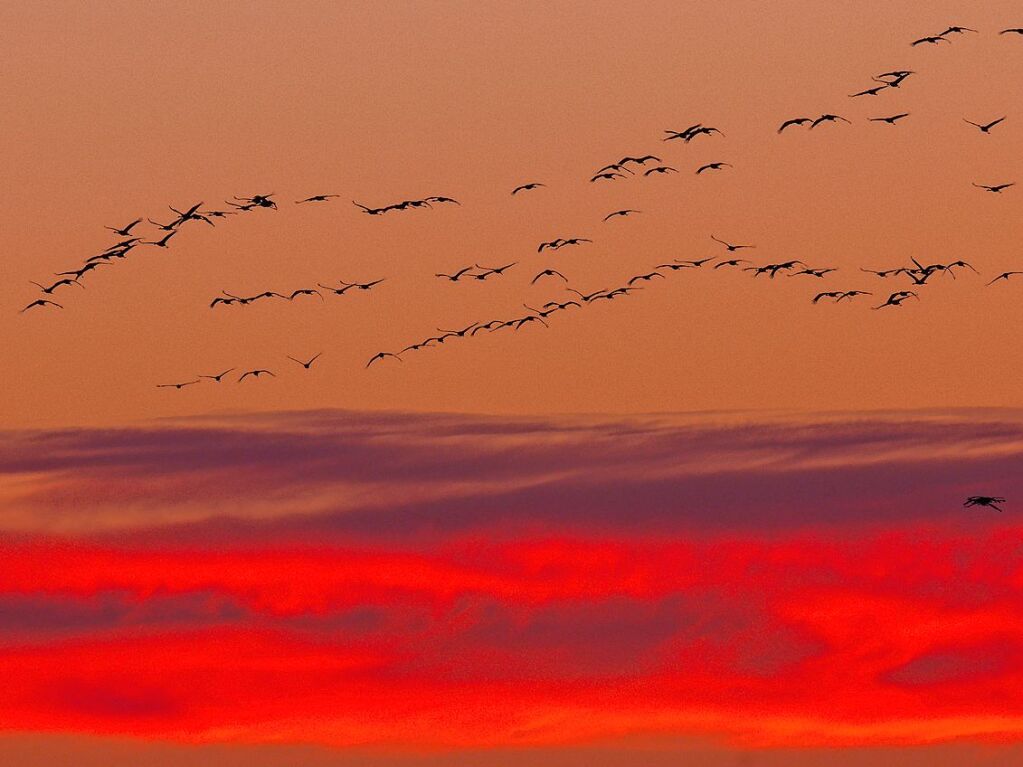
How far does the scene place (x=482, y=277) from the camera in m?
157

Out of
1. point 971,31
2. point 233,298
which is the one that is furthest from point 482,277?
point 971,31

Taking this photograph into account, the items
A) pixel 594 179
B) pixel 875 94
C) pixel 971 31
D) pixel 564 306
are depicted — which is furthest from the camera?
pixel 564 306

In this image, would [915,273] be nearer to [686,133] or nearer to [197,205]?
[686,133]

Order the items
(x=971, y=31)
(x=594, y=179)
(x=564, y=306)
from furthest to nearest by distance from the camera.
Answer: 1. (x=564, y=306)
2. (x=594, y=179)
3. (x=971, y=31)

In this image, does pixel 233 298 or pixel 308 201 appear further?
pixel 233 298

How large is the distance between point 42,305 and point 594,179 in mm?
31469

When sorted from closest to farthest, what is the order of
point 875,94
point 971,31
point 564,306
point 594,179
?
1. point 971,31
2. point 875,94
3. point 594,179
4. point 564,306

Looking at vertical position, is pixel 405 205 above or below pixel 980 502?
above

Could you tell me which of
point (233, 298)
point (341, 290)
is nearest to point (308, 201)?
point (341, 290)

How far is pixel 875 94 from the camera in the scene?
14038cm

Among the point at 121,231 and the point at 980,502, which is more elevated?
the point at 121,231

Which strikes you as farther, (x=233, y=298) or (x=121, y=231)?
(x=233, y=298)

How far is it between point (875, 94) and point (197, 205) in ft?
118

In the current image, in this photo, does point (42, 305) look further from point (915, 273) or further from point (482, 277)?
point (915, 273)
